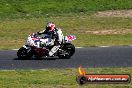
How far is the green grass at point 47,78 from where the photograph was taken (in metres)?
15.9

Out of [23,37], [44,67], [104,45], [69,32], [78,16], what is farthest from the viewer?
[78,16]

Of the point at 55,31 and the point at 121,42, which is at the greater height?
the point at 55,31

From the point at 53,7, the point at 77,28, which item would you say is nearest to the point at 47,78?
the point at 77,28

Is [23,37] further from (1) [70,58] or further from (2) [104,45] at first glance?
(1) [70,58]

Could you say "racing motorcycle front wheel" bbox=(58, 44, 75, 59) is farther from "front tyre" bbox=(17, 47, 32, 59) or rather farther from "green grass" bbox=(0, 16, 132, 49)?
"green grass" bbox=(0, 16, 132, 49)

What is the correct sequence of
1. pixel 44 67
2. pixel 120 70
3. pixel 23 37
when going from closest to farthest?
pixel 120 70 < pixel 44 67 < pixel 23 37

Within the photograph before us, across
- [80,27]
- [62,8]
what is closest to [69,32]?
[80,27]

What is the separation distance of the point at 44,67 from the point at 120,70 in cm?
342

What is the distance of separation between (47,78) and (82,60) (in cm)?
523

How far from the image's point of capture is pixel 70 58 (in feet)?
76.3

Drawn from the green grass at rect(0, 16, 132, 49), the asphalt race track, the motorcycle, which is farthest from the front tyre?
the green grass at rect(0, 16, 132, 49)

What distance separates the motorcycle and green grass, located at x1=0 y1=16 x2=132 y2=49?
4247 millimetres

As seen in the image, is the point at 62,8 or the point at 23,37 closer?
the point at 23,37

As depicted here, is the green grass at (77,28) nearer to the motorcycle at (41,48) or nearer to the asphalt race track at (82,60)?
the asphalt race track at (82,60)
